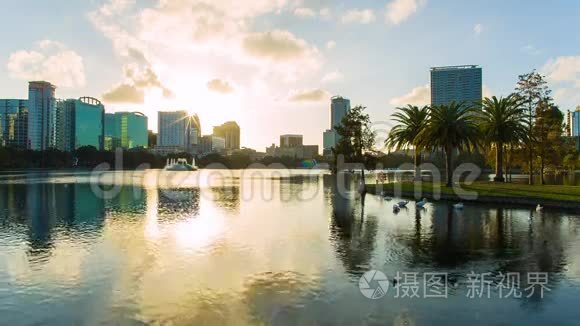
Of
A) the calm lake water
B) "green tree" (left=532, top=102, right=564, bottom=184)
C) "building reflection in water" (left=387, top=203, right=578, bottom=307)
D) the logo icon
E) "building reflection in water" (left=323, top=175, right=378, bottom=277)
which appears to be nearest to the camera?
the calm lake water

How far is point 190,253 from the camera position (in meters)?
20.1

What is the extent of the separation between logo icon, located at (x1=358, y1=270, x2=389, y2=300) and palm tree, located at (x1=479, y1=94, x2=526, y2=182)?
44.6m

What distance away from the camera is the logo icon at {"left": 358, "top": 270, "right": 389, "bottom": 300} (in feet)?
46.0

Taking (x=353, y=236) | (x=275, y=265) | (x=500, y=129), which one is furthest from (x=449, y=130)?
(x=275, y=265)

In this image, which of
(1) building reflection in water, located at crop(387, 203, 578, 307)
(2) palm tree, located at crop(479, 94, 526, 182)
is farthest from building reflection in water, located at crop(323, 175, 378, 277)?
(2) palm tree, located at crop(479, 94, 526, 182)

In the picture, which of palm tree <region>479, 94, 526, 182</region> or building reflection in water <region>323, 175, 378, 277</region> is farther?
palm tree <region>479, 94, 526, 182</region>

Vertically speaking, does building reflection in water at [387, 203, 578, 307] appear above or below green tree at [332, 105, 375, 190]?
below

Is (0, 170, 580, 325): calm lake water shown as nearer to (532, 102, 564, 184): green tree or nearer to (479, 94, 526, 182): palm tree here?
(479, 94, 526, 182): palm tree

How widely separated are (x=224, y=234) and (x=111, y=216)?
11938 millimetres

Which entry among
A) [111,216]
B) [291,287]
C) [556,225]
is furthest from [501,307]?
[111,216]

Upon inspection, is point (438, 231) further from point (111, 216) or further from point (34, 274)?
point (111, 216)

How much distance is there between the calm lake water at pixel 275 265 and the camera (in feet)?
40.5

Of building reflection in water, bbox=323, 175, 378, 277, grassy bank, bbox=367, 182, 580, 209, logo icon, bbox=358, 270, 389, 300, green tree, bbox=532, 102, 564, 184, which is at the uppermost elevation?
green tree, bbox=532, 102, 564, 184

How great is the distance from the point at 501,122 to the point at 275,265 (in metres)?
46.3
